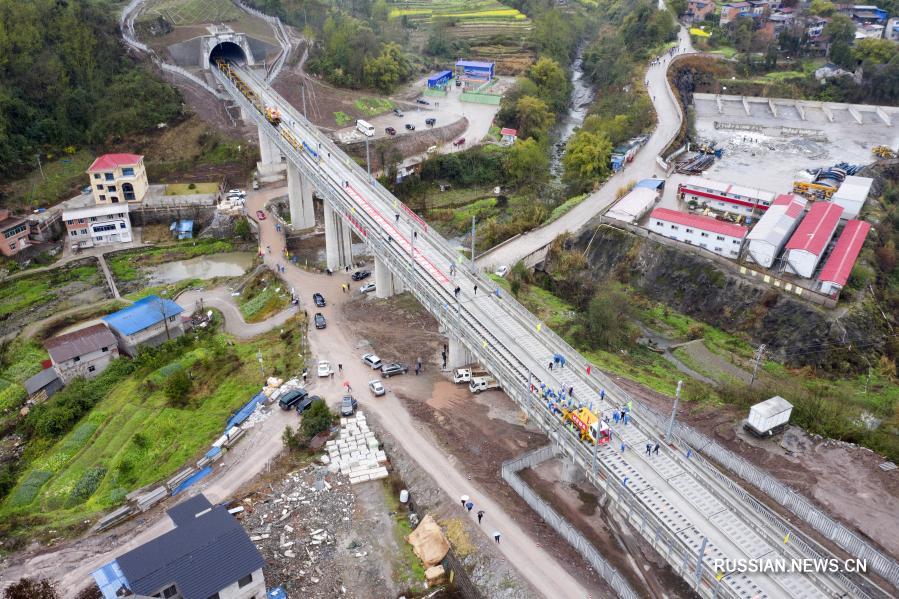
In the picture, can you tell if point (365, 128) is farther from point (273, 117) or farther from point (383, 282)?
point (383, 282)

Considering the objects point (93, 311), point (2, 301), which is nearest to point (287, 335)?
point (93, 311)

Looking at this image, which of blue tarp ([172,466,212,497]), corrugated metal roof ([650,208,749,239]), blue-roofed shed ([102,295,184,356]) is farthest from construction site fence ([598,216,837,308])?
blue tarp ([172,466,212,497])

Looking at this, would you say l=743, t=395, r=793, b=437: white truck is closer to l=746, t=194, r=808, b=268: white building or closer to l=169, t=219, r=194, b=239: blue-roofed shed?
l=746, t=194, r=808, b=268: white building

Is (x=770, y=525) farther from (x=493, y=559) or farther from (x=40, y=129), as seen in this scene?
(x=40, y=129)

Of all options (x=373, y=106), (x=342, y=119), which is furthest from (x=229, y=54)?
(x=373, y=106)

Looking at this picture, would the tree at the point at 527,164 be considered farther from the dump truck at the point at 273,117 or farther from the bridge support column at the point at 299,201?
the dump truck at the point at 273,117

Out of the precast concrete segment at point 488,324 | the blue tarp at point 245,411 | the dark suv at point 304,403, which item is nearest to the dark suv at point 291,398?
the dark suv at point 304,403
